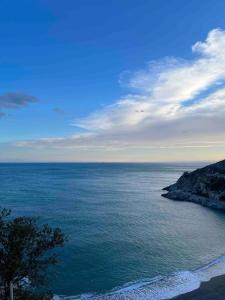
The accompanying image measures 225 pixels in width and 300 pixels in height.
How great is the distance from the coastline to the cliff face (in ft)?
175

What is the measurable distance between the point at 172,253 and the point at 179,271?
22.5ft

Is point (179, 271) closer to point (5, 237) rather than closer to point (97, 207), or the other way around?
point (5, 237)

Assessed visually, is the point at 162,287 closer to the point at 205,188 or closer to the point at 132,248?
the point at 132,248

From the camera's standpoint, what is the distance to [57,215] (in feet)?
249

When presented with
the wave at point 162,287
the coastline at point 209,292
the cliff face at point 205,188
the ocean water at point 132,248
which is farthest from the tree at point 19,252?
the cliff face at point 205,188

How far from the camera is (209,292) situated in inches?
1406

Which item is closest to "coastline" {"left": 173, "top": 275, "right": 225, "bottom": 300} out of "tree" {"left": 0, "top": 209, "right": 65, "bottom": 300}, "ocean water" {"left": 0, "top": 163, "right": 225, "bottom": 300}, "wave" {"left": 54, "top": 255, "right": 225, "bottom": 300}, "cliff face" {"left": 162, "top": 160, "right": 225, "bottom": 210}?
"wave" {"left": 54, "top": 255, "right": 225, "bottom": 300}

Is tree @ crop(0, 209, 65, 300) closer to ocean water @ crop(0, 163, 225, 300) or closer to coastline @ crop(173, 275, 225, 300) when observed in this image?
ocean water @ crop(0, 163, 225, 300)

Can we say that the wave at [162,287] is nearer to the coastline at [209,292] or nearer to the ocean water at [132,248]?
the ocean water at [132,248]

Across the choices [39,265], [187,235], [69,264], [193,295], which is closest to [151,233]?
[187,235]

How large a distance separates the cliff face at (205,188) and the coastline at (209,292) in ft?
175

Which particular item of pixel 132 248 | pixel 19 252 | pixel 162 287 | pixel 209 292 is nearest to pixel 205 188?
pixel 132 248

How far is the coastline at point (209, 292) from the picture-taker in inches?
1347

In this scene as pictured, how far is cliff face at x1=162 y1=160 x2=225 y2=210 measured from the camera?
94.0m
